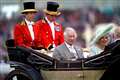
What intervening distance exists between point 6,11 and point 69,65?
1250cm

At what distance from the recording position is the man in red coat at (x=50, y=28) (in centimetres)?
1303

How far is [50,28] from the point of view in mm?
13156

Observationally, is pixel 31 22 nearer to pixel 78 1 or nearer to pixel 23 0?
pixel 23 0

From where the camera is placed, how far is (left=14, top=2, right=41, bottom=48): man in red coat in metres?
13.0

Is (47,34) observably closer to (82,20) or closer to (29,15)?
(29,15)

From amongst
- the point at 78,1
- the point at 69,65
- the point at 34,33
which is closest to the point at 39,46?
the point at 34,33

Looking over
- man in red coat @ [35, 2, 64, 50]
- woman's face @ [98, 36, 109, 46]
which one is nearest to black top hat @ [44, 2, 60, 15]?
man in red coat @ [35, 2, 64, 50]

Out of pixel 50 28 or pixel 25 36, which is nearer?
pixel 25 36

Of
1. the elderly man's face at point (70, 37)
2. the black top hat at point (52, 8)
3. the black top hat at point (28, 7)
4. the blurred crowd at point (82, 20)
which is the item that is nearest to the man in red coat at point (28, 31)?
the black top hat at point (28, 7)

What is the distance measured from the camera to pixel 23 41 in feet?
42.6

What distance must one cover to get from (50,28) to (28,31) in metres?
0.36

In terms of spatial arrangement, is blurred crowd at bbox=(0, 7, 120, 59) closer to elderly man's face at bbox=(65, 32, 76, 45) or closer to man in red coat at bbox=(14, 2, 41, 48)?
man in red coat at bbox=(14, 2, 41, 48)

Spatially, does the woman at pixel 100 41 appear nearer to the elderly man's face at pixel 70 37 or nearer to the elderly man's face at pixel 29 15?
the elderly man's face at pixel 70 37

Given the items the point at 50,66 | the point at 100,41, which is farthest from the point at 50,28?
the point at 50,66
